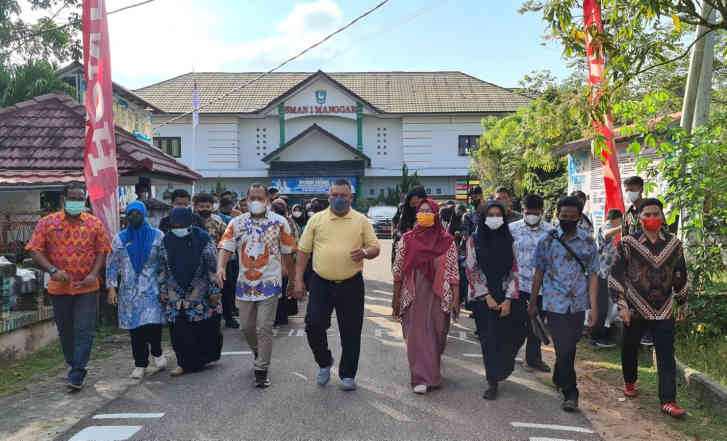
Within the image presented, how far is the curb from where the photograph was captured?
17.7 ft

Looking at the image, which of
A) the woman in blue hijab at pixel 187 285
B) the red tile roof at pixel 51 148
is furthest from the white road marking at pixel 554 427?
the red tile roof at pixel 51 148

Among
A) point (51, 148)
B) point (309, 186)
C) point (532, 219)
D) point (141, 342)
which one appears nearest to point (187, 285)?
point (141, 342)

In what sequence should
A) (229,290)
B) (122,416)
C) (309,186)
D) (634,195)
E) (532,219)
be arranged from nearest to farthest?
(122,416) → (532,219) → (634,195) → (229,290) → (309,186)

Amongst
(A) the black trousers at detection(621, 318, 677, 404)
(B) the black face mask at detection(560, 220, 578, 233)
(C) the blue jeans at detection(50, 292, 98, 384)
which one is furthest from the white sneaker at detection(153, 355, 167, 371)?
(A) the black trousers at detection(621, 318, 677, 404)

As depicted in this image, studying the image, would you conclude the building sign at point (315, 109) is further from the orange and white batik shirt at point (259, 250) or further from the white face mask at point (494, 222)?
the white face mask at point (494, 222)

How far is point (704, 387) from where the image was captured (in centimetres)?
574

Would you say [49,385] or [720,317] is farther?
[720,317]

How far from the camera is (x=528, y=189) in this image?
2194 centimetres

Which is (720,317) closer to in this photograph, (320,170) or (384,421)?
(384,421)

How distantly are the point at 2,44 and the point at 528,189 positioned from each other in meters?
19.2

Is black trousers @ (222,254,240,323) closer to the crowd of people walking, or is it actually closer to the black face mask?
the crowd of people walking

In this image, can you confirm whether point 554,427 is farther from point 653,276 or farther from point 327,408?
point 327,408

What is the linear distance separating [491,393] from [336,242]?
204 centimetres

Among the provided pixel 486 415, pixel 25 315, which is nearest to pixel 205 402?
pixel 486 415
